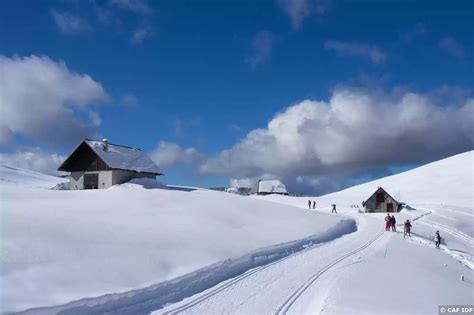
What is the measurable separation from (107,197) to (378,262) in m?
22.6

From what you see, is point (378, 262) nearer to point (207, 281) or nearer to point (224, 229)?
point (224, 229)

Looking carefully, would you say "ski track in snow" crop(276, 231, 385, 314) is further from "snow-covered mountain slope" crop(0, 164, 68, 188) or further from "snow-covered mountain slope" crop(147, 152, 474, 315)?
"snow-covered mountain slope" crop(0, 164, 68, 188)

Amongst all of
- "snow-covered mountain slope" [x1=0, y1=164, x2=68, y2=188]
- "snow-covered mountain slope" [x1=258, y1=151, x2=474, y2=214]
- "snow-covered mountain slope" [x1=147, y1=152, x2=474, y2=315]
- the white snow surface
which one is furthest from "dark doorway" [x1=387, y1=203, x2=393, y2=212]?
"snow-covered mountain slope" [x1=0, y1=164, x2=68, y2=188]

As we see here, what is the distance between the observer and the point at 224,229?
2367cm

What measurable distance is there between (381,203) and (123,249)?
6340cm

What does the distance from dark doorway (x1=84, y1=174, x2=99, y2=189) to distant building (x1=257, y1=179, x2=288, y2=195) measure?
71.9 metres

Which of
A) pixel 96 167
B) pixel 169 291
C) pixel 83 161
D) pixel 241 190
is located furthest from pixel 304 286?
pixel 241 190

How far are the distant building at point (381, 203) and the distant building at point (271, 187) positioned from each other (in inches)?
1632

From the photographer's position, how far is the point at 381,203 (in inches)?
2795

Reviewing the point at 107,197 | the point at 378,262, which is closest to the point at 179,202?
the point at 107,197

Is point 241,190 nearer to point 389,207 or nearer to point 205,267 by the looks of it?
point 389,207

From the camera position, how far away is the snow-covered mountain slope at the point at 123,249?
1066cm

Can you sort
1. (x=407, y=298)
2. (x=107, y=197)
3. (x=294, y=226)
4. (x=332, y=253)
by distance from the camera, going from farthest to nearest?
(x=107, y=197) → (x=294, y=226) → (x=332, y=253) → (x=407, y=298)

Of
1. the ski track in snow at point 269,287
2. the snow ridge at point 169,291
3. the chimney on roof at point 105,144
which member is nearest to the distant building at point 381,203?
the chimney on roof at point 105,144
